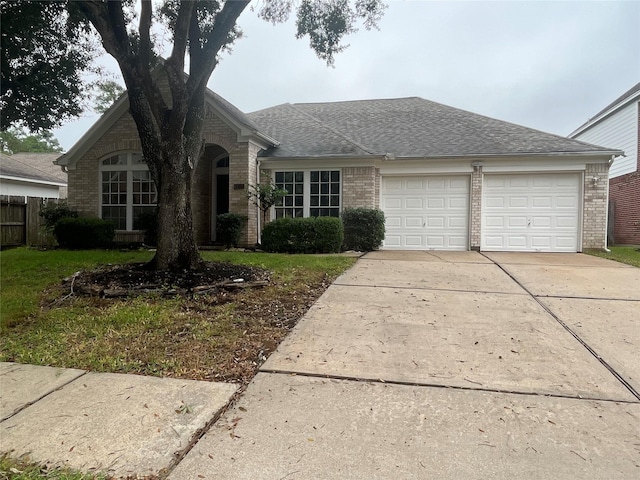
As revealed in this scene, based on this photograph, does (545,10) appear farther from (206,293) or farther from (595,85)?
(595,85)

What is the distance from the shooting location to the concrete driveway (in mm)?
2279

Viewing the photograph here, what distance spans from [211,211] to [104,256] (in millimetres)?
4463

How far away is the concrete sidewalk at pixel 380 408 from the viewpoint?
2.28 meters

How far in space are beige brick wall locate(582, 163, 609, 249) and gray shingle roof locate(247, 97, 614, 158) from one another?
2.18ft

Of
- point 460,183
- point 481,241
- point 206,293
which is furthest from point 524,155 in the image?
point 206,293

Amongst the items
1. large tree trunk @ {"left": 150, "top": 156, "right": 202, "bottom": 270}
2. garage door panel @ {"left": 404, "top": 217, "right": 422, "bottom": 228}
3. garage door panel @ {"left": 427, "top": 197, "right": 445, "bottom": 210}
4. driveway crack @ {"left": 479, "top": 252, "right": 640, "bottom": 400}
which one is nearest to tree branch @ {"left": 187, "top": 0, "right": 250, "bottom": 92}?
large tree trunk @ {"left": 150, "top": 156, "right": 202, "bottom": 270}

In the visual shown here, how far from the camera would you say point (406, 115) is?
52.2 ft

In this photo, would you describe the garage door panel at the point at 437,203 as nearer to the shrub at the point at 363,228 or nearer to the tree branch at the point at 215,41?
the shrub at the point at 363,228

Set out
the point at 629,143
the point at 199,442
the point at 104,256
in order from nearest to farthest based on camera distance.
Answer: the point at 199,442 → the point at 104,256 → the point at 629,143

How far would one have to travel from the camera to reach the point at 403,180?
42.1 feet

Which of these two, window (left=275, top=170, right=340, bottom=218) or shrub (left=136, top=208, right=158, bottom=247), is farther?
window (left=275, top=170, right=340, bottom=218)

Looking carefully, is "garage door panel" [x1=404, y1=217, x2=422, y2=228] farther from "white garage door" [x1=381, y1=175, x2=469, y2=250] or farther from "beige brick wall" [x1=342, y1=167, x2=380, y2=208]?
"beige brick wall" [x1=342, y1=167, x2=380, y2=208]

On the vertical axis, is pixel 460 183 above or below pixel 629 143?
below

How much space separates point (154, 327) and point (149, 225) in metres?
8.75
